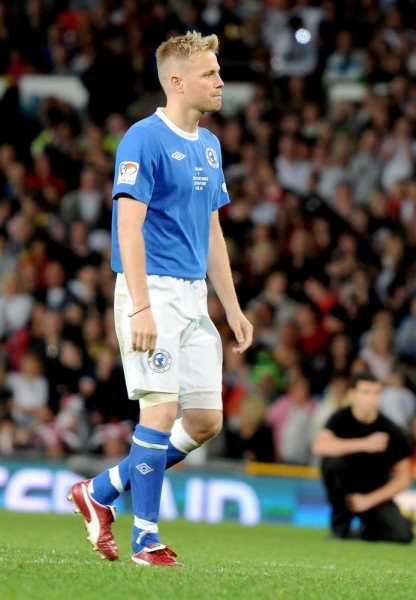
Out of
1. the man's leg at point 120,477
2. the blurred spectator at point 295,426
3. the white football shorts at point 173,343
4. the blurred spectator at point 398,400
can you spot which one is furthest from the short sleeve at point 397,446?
the white football shorts at point 173,343

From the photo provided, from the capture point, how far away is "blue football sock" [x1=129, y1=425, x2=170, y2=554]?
5.63 metres

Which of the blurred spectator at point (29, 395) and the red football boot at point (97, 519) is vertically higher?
the red football boot at point (97, 519)

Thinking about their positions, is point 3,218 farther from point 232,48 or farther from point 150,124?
point 150,124

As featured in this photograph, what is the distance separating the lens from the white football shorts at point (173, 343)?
5617 millimetres

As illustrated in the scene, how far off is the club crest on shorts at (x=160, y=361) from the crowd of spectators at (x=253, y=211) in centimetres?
624

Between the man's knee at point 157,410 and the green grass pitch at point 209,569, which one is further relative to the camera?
the man's knee at point 157,410

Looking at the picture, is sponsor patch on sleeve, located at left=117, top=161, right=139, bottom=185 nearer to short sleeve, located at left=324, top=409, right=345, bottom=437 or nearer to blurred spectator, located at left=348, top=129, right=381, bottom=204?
short sleeve, located at left=324, top=409, right=345, bottom=437

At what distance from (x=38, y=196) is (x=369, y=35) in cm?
440

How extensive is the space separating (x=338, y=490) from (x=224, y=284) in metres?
3.78

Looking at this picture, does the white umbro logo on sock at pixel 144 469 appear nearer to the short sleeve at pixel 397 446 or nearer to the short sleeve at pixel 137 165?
the short sleeve at pixel 137 165

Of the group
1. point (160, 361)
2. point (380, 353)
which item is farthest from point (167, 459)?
point (380, 353)

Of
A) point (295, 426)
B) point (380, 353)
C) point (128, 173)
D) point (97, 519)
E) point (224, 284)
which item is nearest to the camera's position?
point (128, 173)

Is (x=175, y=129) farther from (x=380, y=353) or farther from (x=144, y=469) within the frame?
(x=380, y=353)

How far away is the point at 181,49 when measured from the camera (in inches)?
230
